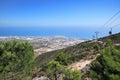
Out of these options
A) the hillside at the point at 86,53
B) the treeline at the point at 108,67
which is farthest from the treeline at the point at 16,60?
the treeline at the point at 108,67

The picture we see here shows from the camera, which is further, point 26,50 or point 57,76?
point 26,50

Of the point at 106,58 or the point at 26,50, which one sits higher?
the point at 106,58

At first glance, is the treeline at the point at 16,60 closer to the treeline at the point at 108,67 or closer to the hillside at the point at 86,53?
the hillside at the point at 86,53

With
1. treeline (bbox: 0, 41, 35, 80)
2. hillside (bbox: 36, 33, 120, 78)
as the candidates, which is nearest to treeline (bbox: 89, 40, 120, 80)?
hillside (bbox: 36, 33, 120, 78)

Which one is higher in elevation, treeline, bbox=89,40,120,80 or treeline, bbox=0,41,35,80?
treeline, bbox=89,40,120,80

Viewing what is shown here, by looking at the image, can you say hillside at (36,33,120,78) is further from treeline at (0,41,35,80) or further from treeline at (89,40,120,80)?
treeline at (89,40,120,80)

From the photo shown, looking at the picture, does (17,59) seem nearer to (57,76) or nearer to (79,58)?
(57,76)

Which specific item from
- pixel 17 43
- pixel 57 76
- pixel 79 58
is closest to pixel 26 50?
pixel 17 43

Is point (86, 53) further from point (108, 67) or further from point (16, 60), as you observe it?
point (108, 67)
